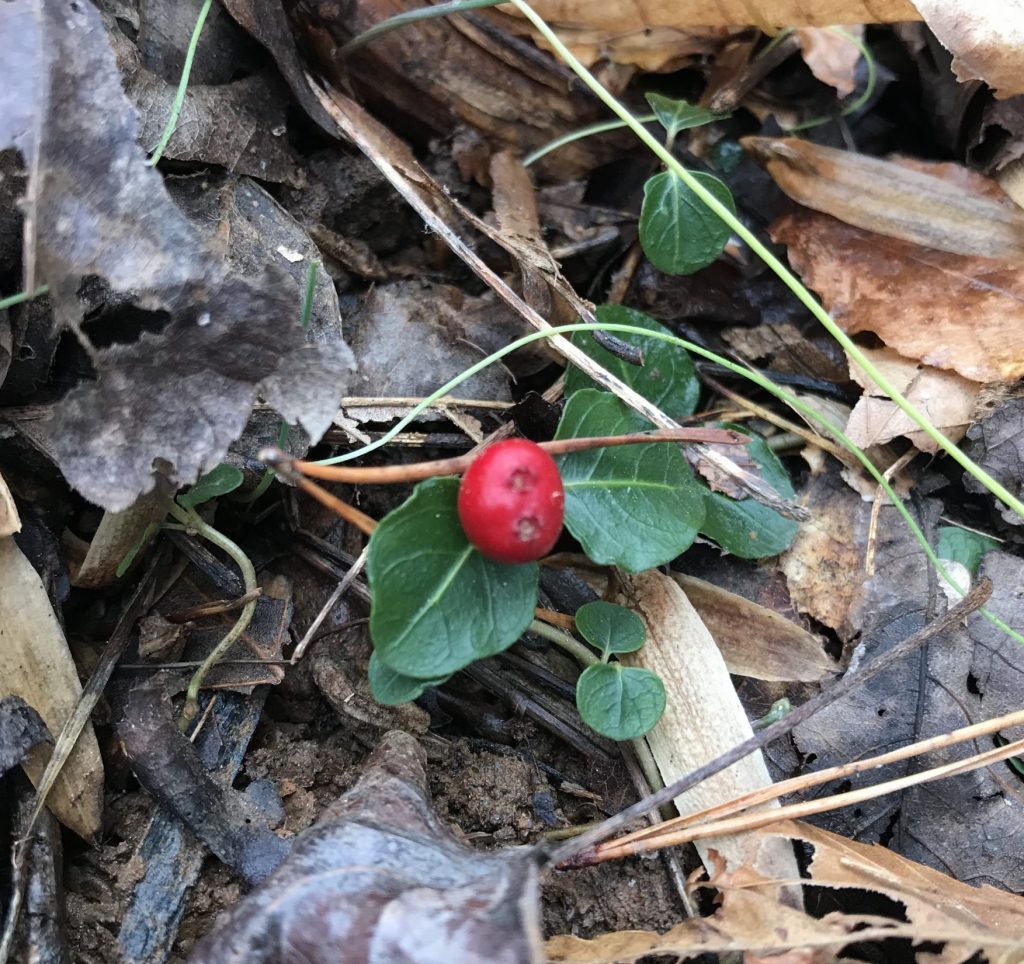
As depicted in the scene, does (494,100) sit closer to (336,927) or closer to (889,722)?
(889,722)

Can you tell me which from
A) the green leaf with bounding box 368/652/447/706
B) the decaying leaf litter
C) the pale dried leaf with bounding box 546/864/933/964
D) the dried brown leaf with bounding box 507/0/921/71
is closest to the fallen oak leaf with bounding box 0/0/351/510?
the decaying leaf litter

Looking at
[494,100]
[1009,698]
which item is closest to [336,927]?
[1009,698]

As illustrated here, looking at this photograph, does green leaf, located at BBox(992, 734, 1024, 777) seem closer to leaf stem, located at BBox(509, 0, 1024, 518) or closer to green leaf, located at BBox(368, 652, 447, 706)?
leaf stem, located at BBox(509, 0, 1024, 518)

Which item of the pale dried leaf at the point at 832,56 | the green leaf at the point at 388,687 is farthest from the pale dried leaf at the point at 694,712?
the pale dried leaf at the point at 832,56

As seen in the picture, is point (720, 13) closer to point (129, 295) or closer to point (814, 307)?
point (814, 307)

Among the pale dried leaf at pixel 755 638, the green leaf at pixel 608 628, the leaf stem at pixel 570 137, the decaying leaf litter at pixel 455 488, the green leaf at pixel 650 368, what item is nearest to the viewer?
the decaying leaf litter at pixel 455 488

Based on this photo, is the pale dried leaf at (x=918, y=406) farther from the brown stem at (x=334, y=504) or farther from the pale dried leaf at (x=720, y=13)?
the brown stem at (x=334, y=504)
